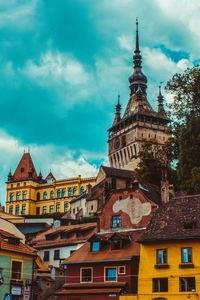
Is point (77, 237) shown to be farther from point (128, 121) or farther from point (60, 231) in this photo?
point (128, 121)

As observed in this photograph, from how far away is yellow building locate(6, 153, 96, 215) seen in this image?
13250 cm

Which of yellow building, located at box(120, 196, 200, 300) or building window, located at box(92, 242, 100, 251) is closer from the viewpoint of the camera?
yellow building, located at box(120, 196, 200, 300)

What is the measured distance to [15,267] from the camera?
4494cm

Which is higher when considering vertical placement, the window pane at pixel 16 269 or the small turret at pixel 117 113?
the small turret at pixel 117 113

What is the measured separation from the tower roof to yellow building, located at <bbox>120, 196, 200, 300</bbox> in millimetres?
99425

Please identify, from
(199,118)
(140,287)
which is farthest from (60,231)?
(199,118)

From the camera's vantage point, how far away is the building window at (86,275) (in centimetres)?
4558

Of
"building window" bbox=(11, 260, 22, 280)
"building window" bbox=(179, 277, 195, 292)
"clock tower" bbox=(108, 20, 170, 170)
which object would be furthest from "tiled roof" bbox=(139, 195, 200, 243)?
"clock tower" bbox=(108, 20, 170, 170)

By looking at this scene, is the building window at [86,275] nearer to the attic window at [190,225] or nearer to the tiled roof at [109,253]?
the tiled roof at [109,253]

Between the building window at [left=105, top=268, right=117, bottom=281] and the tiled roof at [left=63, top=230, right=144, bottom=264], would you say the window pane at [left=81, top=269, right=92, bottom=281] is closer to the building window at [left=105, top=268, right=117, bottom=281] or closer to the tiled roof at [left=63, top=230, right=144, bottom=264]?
the tiled roof at [left=63, top=230, right=144, bottom=264]

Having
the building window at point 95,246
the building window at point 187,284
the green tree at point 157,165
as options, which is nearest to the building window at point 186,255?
the building window at point 187,284

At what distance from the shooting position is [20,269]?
45469 mm

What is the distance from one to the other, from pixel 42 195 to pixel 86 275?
3668 inches

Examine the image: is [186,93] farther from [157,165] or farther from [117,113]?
[117,113]
